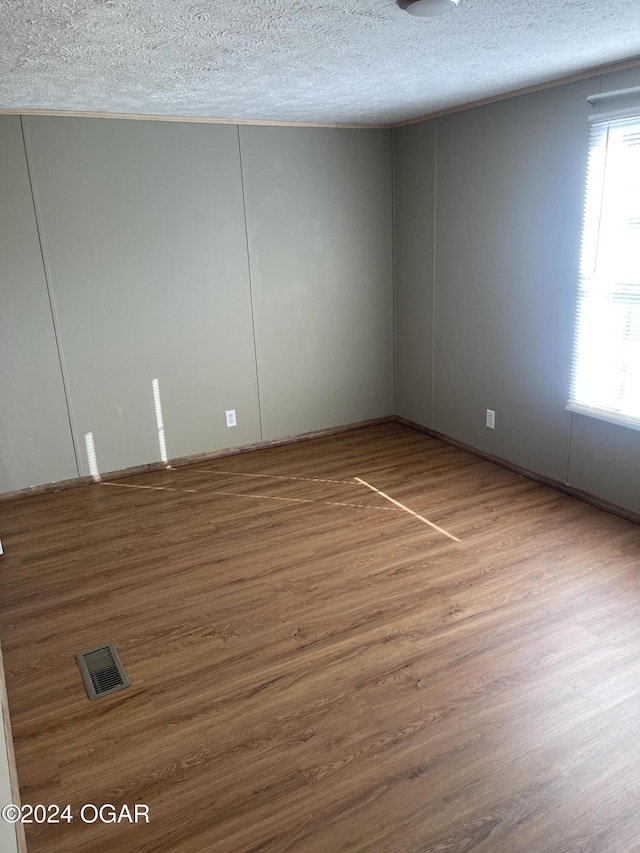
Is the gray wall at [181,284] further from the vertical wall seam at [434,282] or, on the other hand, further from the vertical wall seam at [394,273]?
the vertical wall seam at [434,282]

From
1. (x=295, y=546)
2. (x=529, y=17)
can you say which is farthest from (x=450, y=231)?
(x=295, y=546)

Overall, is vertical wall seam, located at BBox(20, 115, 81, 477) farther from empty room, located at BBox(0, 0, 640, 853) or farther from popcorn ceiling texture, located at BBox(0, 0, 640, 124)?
popcorn ceiling texture, located at BBox(0, 0, 640, 124)

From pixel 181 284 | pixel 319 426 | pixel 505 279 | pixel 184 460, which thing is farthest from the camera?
pixel 319 426

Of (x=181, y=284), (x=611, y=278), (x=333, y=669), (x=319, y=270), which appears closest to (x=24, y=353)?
(x=181, y=284)

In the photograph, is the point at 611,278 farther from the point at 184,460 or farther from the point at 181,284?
the point at 184,460

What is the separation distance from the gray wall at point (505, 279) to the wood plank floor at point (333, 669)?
1.22 ft

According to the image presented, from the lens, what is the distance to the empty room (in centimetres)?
194

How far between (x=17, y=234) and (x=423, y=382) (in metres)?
Result: 3.07

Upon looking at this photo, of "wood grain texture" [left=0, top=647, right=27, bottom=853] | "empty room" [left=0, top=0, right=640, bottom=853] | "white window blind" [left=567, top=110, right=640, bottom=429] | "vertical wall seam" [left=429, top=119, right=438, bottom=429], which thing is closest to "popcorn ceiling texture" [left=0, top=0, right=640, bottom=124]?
"empty room" [left=0, top=0, right=640, bottom=853]

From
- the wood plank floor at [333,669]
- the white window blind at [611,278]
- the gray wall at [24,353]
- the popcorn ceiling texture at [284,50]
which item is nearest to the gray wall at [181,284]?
the gray wall at [24,353]

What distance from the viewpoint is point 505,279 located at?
403 centimetres

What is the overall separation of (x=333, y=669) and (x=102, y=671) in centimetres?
91

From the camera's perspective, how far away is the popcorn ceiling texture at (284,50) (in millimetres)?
2062

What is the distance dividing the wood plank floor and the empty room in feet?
0.04
